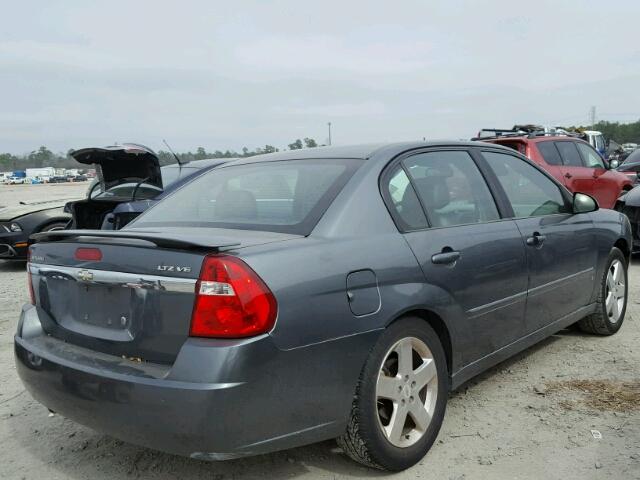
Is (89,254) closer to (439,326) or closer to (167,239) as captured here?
(167,239)

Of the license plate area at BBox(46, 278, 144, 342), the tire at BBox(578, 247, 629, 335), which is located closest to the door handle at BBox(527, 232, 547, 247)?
the tire at BBox(578, 247, 629, 335)

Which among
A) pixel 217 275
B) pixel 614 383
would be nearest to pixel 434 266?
pixel 217 275

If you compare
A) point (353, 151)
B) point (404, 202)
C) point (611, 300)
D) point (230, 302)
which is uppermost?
point (353, 151)

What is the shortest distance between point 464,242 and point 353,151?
0.78 metres

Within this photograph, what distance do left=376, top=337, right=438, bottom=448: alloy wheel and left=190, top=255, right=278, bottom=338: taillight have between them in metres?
0.69

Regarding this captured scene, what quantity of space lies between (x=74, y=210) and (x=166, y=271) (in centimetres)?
460

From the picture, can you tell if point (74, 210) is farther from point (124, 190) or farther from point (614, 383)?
point (614, 383)

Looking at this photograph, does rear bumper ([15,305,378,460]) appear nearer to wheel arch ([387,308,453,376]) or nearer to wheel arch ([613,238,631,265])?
wheel arch ([387,308,453,376])

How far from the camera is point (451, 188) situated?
352cm

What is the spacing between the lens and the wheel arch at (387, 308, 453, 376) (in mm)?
2910

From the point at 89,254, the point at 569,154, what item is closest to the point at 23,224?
the point at 89,254

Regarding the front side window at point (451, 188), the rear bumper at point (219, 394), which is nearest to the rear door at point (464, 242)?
the front side window at point (451, 188)

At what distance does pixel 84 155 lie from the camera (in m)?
6.30

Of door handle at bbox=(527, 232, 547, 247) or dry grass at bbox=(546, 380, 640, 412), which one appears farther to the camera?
door handle at bbox=(527, 232, 547, 247)
